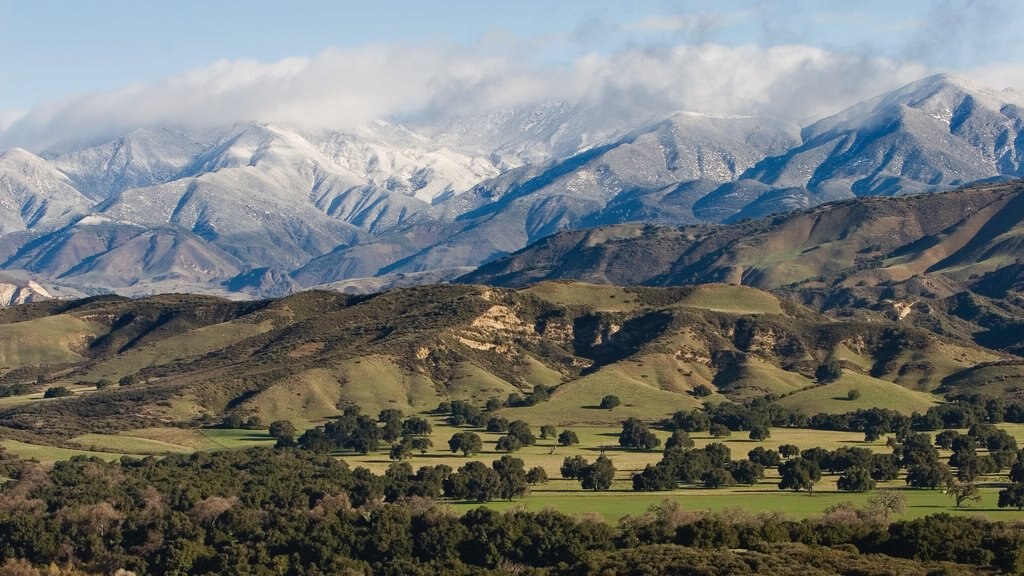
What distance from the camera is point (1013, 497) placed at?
169 metres

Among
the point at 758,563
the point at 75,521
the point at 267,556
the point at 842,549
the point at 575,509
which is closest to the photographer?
the point at 758,563

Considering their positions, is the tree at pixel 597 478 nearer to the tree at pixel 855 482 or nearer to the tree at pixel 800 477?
the tree at pixel 800 477

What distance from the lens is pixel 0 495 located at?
17650 centimetres

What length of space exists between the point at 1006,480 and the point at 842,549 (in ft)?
280

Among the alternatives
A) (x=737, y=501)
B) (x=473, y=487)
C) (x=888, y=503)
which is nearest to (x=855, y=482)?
(x=737, y=501)

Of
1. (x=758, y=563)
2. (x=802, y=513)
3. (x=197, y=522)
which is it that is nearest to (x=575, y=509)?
(x=802, y=513)

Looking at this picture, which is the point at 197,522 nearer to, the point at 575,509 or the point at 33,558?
the point at 33,558

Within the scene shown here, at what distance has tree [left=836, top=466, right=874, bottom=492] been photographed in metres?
189

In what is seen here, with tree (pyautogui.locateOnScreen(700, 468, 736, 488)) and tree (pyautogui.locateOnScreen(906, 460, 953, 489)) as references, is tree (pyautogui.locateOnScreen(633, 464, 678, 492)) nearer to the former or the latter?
tree (pyautogui.locateOnScreen(700, 468, 736, 488))

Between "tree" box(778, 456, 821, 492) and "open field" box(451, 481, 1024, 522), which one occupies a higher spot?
"tree" box(778, 456, 821, 492)

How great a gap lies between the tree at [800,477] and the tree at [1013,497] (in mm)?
25837

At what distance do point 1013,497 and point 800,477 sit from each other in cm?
2893

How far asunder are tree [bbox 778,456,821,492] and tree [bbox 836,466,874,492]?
341cm

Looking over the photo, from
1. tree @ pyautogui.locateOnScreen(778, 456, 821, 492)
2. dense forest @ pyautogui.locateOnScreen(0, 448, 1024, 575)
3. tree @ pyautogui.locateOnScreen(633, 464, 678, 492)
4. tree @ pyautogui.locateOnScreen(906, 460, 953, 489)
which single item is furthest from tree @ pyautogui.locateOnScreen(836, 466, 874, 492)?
tree @ pyautogui.locateOnScreen(633, 464, 678, 492)
